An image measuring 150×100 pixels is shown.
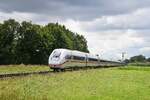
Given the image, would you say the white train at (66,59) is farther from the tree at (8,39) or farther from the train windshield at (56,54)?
the tree at (8,39)

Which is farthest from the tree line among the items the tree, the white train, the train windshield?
the train windshield

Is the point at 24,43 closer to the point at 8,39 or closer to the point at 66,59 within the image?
the point at 8,39

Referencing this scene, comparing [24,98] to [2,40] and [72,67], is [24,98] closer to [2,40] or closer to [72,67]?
[72,67]

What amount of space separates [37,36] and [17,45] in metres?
5.81

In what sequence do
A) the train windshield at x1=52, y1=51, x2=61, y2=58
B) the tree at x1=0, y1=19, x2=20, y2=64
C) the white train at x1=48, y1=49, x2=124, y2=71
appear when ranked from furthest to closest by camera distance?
1. the tree at x1=0, y1=19, x2=20, y2=64
2. the train windshield at x1=52, y1=51, x2=61, y2=58
3. the white train at x1=48, y1=49, x2=124, y2=71

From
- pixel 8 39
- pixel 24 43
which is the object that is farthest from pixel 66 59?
pixel 8 39

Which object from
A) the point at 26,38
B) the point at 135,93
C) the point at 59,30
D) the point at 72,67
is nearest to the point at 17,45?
the point at 26,38

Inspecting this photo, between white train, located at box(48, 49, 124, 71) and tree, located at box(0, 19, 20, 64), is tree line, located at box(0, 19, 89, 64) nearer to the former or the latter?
tree, located at box(0, 19, 20, 64)

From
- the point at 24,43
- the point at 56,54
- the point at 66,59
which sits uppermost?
the point at 24,43

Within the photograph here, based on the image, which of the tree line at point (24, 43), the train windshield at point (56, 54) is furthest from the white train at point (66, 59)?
the tree line at point (24, 43)

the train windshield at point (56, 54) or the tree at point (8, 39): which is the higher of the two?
the tree at point (8, 39)

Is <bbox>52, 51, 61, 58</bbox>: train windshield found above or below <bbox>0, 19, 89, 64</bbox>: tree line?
below

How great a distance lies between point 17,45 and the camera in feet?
346

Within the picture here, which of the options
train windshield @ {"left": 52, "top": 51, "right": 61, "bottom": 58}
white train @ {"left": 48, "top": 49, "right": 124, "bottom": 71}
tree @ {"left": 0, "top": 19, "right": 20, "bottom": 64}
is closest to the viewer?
white train @ {"left": 48, "top": 49, "right": 124, "bottom": 71}
